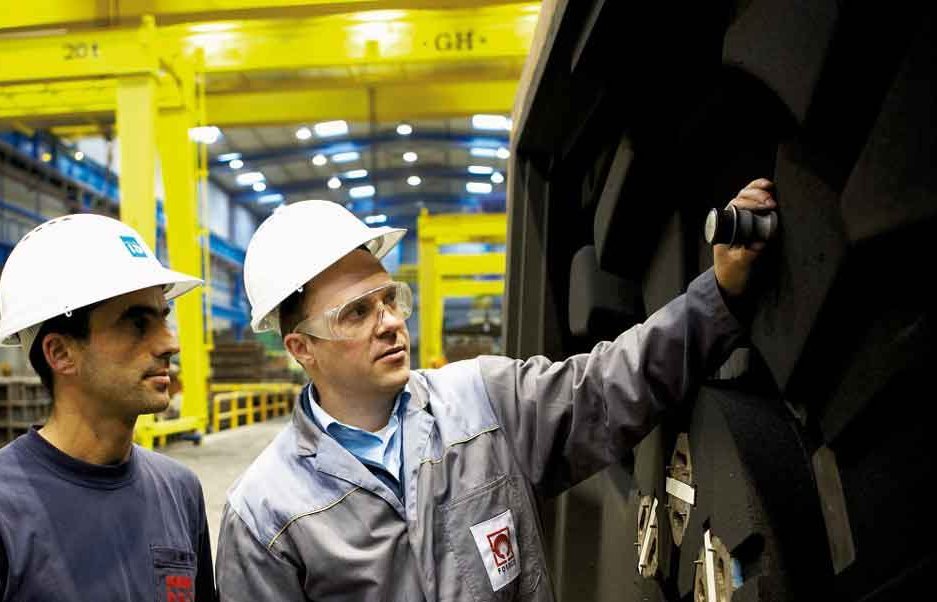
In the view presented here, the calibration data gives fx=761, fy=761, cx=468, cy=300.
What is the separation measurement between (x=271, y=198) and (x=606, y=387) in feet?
76.5

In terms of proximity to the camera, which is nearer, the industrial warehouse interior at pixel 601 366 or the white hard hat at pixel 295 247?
the industrial warehouse interior at pixel 601 366

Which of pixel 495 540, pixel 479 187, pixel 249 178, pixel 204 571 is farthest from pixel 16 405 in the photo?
pixel 479 187

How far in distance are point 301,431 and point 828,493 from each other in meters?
0.95

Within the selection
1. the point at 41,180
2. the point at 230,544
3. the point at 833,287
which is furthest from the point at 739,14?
the point at 41,180

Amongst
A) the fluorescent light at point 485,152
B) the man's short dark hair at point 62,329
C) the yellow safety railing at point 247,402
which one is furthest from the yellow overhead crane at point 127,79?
the fluorescent light at point 485,152

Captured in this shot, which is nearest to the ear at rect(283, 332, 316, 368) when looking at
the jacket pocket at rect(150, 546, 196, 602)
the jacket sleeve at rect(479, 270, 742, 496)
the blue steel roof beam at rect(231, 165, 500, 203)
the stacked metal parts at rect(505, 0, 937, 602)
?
the jacket sleeve at rect(479, 270, 742, 496)

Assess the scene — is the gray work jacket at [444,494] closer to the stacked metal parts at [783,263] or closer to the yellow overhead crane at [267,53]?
the stacked metal parts at [783,263]

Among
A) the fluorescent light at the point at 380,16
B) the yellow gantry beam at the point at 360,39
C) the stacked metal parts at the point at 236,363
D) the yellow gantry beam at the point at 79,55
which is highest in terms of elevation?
the fluorescent light at the point at 380,16

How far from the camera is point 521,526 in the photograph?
1.41 meters

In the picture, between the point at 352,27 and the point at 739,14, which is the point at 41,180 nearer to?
the point at 352,27

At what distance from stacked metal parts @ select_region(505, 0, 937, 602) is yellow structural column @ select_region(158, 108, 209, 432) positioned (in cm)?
692

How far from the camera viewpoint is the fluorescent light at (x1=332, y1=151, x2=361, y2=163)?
20.6 meters

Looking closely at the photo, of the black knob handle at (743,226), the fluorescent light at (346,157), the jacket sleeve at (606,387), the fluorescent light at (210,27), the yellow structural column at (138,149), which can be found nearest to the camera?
the black knob handle at (743,226)

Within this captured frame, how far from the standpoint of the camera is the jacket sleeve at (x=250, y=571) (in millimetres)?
1309
